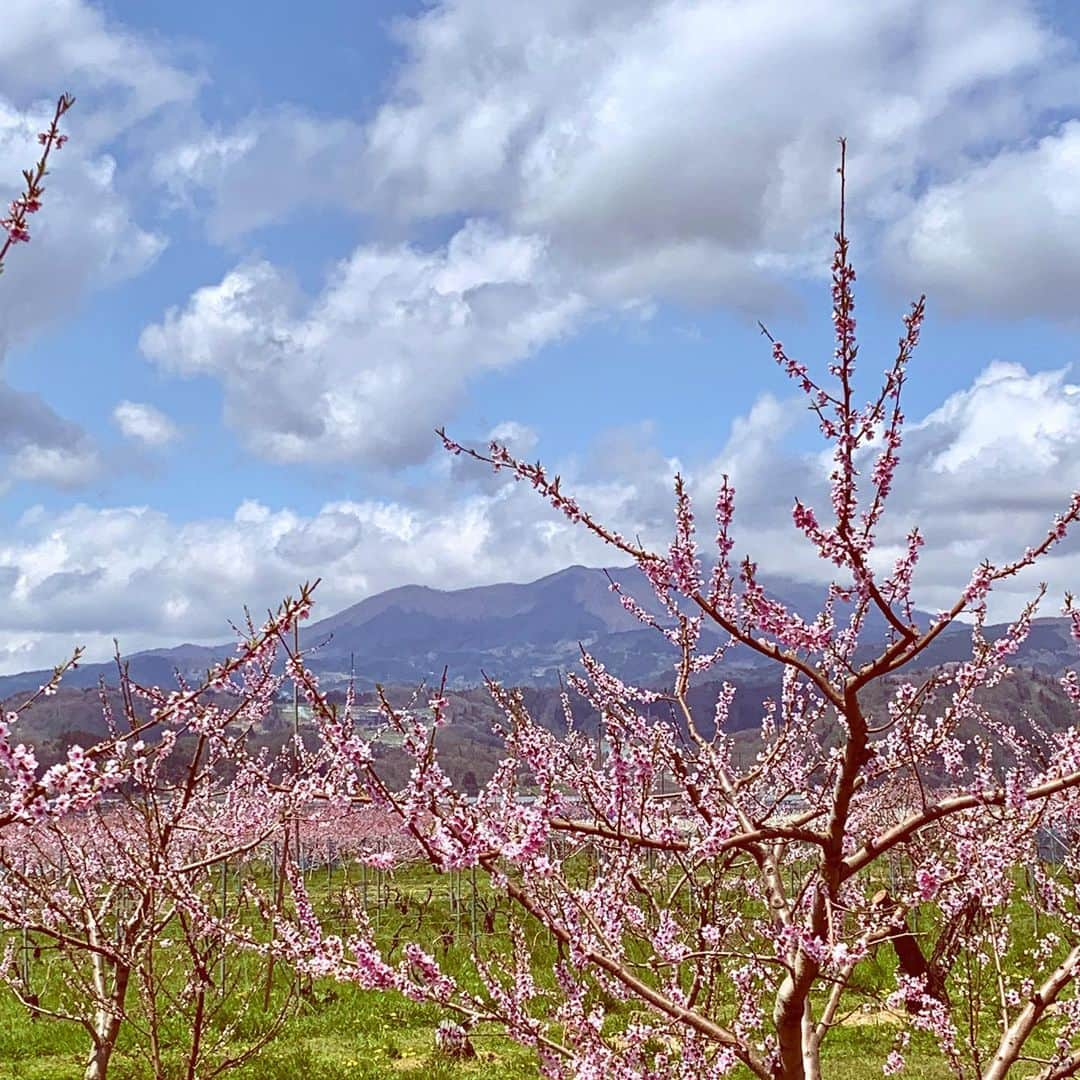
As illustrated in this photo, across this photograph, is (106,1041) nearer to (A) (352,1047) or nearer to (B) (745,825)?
(B) (745,825)

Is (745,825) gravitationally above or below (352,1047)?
above

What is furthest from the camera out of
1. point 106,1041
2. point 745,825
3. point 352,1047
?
point 352,1047

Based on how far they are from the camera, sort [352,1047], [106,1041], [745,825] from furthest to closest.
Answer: [352,1047]
[106,1041]
[745,825]

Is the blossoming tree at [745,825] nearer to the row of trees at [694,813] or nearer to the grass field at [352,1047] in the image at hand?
the row of trees at [694,813]

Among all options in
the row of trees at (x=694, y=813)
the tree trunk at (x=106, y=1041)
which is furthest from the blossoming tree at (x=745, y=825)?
the tree trunk at (x=106, y=1041)

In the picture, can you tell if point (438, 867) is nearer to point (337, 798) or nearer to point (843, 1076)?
point (337, 798)

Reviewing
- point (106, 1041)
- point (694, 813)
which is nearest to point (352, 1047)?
point (106, 1041)

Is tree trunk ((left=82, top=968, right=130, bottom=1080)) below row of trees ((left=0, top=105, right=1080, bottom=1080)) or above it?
below

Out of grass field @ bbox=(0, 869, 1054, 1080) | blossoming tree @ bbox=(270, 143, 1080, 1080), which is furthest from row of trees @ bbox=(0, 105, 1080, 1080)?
grass field @ bbox=(0, 869, 1054, 1080)

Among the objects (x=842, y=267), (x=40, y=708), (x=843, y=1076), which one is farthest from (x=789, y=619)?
(x=40, y=708)

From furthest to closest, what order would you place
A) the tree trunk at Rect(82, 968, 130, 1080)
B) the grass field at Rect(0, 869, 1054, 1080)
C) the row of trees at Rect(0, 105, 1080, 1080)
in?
the grass field at Rect(0, 869, 1054, 1080)
the tree trunk at Rect(82, 968, 130, 1080)
the row of trees at Rect(0, 105, 1080, 1080)

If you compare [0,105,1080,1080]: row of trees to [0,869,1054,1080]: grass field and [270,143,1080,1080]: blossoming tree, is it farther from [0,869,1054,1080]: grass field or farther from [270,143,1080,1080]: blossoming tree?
[0,869,1054,1080]: grass field

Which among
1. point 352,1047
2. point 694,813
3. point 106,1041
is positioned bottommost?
point 352,1047

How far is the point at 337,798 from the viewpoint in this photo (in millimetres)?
3934
